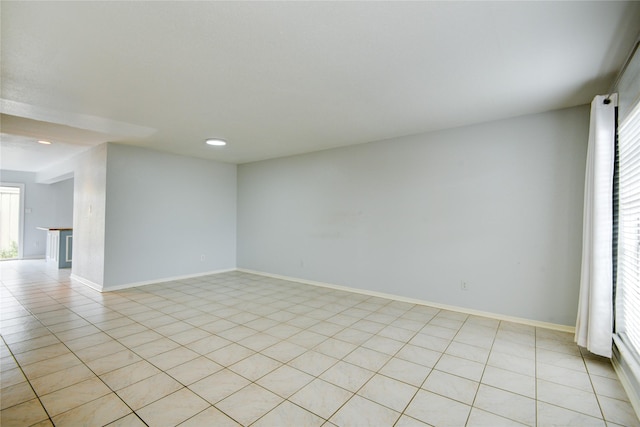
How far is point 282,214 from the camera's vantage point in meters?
5.86

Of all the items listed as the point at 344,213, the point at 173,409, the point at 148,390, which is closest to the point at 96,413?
the point at 148,390

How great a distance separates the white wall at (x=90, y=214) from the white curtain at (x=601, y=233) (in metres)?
6.29

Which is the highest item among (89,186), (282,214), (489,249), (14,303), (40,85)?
(40,85)

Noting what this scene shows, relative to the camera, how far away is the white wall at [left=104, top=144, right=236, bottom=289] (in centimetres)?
484

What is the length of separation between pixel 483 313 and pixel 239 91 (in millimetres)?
3833

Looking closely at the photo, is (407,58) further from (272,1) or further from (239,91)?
(239,91)

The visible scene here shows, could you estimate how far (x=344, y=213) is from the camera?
4.96 metres

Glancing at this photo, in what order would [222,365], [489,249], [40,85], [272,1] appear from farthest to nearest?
[489,249] → [40,85] → [222,365] → [272,1]

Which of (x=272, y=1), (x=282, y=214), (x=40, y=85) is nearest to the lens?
(x=272, y=1)

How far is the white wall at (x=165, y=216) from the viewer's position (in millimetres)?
4840

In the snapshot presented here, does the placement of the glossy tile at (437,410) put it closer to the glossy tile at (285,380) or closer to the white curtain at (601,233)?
the glossy tile at (285,380)

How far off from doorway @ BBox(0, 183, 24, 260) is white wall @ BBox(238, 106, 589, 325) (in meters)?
7.92

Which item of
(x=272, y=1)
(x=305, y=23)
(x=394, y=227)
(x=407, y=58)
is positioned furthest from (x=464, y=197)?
(x=272, y=1)

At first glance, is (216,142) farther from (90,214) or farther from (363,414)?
(363,414)
